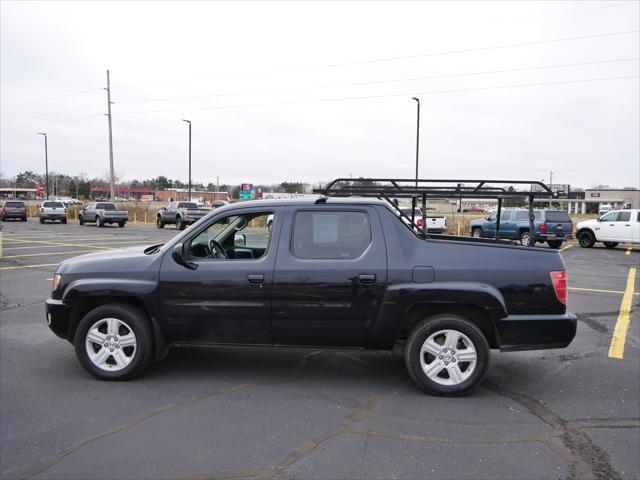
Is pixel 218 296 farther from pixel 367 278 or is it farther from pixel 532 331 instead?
pixel 532 331

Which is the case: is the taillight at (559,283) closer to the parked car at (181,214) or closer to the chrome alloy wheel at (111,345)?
the chrome alloy wheel at (111,345)

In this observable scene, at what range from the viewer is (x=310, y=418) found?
3.99 m

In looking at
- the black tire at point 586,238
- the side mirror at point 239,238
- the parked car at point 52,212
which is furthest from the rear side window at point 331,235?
the parked car at point 52,212

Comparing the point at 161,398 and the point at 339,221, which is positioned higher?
the point at 339,221

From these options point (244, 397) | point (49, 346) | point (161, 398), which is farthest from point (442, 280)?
point (49, 346)

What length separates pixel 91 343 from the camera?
189 inches

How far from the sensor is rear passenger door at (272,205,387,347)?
176 inches

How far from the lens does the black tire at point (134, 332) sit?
4695mm

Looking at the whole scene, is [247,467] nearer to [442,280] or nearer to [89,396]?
[89,396]

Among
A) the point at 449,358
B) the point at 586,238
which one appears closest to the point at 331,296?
the point at 449,358

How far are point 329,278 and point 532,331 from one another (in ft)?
5.97

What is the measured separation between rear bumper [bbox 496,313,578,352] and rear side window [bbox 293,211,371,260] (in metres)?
1.41

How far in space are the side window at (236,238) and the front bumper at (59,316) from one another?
1311mm

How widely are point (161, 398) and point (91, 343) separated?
3.21 ft
